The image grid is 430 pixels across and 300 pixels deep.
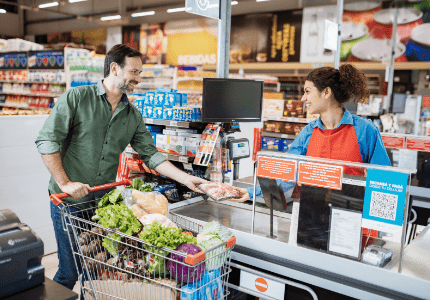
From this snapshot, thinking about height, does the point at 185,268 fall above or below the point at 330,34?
below

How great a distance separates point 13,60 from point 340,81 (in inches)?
416

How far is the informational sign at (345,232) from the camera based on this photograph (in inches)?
60.3

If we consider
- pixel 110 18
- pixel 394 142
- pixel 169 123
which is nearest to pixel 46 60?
pixel 110 18

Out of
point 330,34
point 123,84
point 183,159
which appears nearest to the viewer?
point 123,84

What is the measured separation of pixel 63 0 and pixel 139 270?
18.0m

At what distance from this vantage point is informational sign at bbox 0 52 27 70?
1020 cm

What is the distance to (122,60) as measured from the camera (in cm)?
242

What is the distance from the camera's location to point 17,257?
1170mm

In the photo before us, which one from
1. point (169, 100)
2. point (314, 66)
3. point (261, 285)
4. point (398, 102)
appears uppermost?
point (314, 66)

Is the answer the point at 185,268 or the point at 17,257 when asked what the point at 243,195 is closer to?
the point at 185,268

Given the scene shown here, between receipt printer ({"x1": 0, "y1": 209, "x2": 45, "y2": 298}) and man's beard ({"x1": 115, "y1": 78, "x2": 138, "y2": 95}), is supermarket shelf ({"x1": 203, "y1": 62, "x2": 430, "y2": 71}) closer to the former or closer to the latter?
man's beard ({"x1": 115, "y1": 78, "x2": 138, "y2": 95})

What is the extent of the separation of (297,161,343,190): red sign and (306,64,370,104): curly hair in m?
0.87

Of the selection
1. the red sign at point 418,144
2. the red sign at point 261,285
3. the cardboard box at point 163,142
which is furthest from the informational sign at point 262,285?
the red sign at point 418,144

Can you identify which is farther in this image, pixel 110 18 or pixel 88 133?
pixel 110 18
